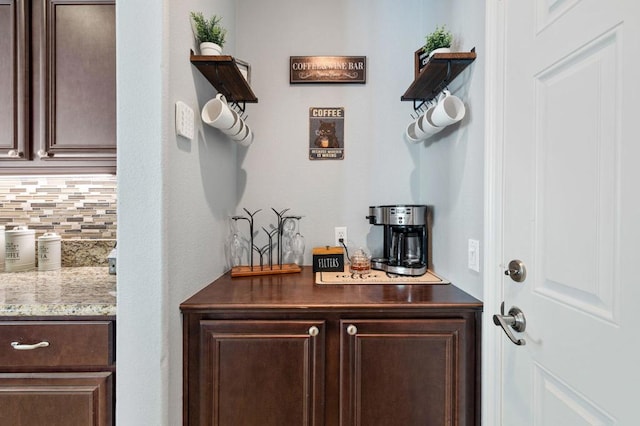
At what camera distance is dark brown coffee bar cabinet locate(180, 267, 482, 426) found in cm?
104

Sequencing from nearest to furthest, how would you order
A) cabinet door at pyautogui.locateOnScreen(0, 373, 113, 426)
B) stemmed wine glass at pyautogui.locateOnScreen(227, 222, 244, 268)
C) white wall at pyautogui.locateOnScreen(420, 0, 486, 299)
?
cabinet door at pyautogui.locateOnScreen(0, 373, 113, 426) → white wall at pyautogui.locateOnScreen(420, 0, 486, 299) → stemmed wine glass at pyautogui.locateOnScreen(227, 222, 244, 268)

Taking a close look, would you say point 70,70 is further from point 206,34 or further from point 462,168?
point 462,168

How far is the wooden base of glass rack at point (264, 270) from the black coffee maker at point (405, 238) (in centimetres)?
47

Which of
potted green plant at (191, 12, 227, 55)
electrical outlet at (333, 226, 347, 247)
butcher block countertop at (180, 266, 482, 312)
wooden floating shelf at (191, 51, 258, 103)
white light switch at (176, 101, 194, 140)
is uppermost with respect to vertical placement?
potted green plant at (191, 12, 227, 55)

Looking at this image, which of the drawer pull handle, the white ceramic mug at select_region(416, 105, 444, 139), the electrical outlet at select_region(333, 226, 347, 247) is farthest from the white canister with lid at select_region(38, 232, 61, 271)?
the white ceramic mug at select_region(416, 105, 444, 139)

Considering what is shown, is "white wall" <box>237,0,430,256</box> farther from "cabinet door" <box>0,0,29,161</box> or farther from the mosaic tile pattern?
"cabinet door" <box>0,0,29,161</box>

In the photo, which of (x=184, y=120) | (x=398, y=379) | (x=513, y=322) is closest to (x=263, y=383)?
(x=398, y=379)

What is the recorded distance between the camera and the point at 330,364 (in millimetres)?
1054

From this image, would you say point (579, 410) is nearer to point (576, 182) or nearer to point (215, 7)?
point (576, 182)

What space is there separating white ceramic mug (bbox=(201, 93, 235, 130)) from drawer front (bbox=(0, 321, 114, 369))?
892 mm

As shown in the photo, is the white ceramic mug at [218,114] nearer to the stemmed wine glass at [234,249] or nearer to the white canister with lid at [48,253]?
the stemmed wine glass at [234,249]

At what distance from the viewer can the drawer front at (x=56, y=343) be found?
0.98 m

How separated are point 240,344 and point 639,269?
114cm

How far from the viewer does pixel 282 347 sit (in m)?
1.05
